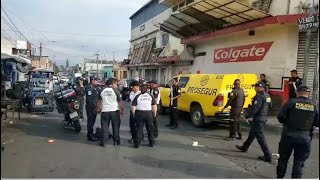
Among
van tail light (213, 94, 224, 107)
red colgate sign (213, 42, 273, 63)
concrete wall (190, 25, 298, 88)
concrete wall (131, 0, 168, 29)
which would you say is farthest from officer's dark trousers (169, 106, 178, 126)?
concrete wall (131, 0, 168, 29)

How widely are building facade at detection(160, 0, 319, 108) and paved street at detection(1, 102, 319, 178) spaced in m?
4.94

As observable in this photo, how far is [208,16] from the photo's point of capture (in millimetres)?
18609

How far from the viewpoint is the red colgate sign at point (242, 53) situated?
15812mm

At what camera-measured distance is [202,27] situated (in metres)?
20.6

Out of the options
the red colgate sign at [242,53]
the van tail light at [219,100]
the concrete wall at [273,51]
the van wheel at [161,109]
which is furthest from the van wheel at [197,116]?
the red colgate sign at [242,53]

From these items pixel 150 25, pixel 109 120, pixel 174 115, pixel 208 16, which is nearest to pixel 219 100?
pixel 174 115

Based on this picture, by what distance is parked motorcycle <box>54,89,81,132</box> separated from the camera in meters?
10.2

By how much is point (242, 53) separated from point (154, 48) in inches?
644

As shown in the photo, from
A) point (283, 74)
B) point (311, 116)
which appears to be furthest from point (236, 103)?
point (283, 74)

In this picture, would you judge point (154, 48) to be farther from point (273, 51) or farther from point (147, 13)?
point (273, 51)

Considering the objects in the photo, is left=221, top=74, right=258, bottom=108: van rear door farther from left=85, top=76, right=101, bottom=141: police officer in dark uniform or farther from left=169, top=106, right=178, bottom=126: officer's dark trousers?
left=85, top=76, right=101, bottom=141: police officer in dark uniform

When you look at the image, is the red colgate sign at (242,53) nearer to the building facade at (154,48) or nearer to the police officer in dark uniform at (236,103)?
the building facade at (154,48)

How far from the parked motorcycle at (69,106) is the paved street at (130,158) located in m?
0.36

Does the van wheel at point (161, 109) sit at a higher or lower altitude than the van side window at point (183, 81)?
lower
